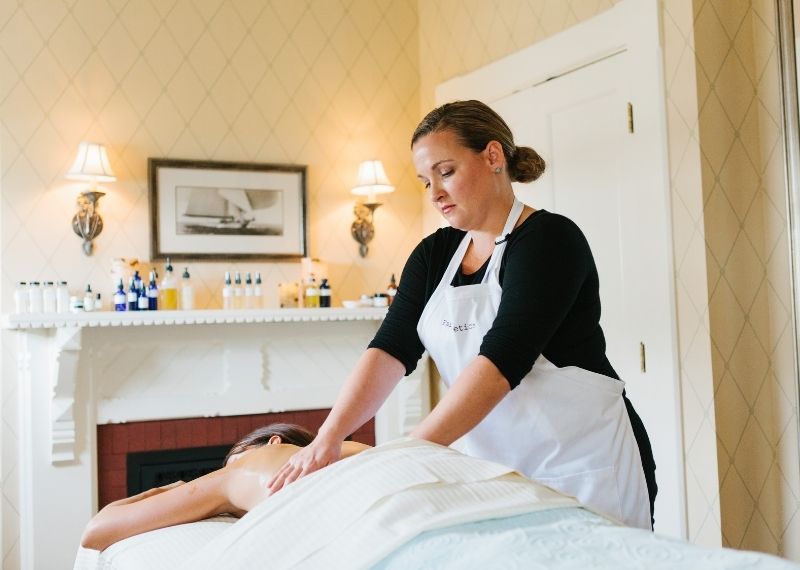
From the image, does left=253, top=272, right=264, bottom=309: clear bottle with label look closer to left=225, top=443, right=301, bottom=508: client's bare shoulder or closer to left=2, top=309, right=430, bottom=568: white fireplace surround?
left=2, top=309, right=430, bottom=568: white fireplace surround

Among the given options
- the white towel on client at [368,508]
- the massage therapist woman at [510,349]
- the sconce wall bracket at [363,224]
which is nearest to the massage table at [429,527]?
the white towel on client at [368,508]

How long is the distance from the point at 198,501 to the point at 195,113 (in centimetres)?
243

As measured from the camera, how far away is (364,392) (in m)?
1.70

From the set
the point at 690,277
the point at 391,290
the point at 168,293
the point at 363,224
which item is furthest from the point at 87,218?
the point at 690,277

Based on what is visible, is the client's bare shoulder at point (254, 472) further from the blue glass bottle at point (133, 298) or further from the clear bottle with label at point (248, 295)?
the clear bottle with label at point (248, 295)

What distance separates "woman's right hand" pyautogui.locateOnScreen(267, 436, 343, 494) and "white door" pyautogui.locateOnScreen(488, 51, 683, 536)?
5.07 feet

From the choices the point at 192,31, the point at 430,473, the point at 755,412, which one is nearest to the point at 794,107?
the point at 755,412

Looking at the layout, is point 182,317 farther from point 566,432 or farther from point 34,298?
point 566,432

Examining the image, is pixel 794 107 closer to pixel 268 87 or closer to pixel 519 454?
pixel 519 454

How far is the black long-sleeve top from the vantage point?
1.45 meters

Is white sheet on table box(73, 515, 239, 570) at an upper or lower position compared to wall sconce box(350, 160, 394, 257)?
lower

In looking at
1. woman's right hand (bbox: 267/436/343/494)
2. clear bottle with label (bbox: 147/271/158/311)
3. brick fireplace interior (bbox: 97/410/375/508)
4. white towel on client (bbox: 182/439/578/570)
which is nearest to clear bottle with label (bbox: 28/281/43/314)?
clear bottle with label (bbox: 147/271/158/311)

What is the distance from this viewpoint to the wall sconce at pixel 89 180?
343 centimetres

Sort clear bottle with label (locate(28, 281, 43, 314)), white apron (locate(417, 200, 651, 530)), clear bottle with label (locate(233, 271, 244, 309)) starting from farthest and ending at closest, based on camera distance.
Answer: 1. clear bottle with label (locate(233, 271, 244, 309))
2. clear bottle with label (locate(28, 281, 43, 314))
3. white apron (locate(417, 200, 651, 530))
